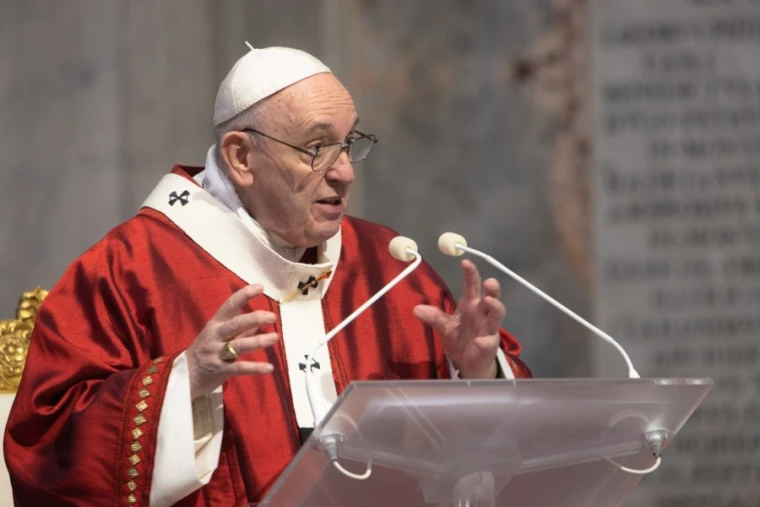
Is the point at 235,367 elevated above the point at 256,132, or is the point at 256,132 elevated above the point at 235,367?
the point at 256,132

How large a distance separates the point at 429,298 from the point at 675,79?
219 cm

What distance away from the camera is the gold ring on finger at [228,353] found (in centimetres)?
276

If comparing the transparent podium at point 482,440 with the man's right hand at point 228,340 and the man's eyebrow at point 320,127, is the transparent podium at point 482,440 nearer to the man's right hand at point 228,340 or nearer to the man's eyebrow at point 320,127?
the man's right hand at point 228,340

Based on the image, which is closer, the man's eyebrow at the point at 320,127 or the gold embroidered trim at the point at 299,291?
the man's eyebrow at the point at 320,127

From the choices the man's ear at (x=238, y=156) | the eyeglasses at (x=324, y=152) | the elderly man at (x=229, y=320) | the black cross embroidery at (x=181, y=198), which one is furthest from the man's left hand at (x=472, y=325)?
the black cross embroidery at (x=181, y=198)

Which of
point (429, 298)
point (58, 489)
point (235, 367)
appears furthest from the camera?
point (429, 298)

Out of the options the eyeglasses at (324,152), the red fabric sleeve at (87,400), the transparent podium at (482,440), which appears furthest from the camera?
the eyeglasses at (324,152)

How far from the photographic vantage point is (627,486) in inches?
110

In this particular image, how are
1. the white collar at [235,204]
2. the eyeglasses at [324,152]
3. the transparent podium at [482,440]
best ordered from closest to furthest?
the transparent podium at [482,440] → the eyeglasses at [324,152] → the white collar at [235,204]

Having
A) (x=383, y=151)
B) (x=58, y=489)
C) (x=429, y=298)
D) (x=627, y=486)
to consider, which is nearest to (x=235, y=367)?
(x=58, y=489)

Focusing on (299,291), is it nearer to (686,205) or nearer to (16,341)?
(16,341)

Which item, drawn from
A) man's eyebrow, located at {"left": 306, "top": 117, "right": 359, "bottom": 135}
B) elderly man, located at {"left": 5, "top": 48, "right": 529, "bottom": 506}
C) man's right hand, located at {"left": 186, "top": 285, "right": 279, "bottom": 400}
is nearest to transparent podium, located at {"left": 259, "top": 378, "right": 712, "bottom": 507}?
man's right hand, located at {"left": 186, "top": 285, "right": 279, "bottom": 400}

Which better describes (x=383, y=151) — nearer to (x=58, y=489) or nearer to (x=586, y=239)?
(x=586, y=239)

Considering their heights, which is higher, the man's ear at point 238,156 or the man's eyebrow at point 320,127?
the man's eyebrow at point 320,127
